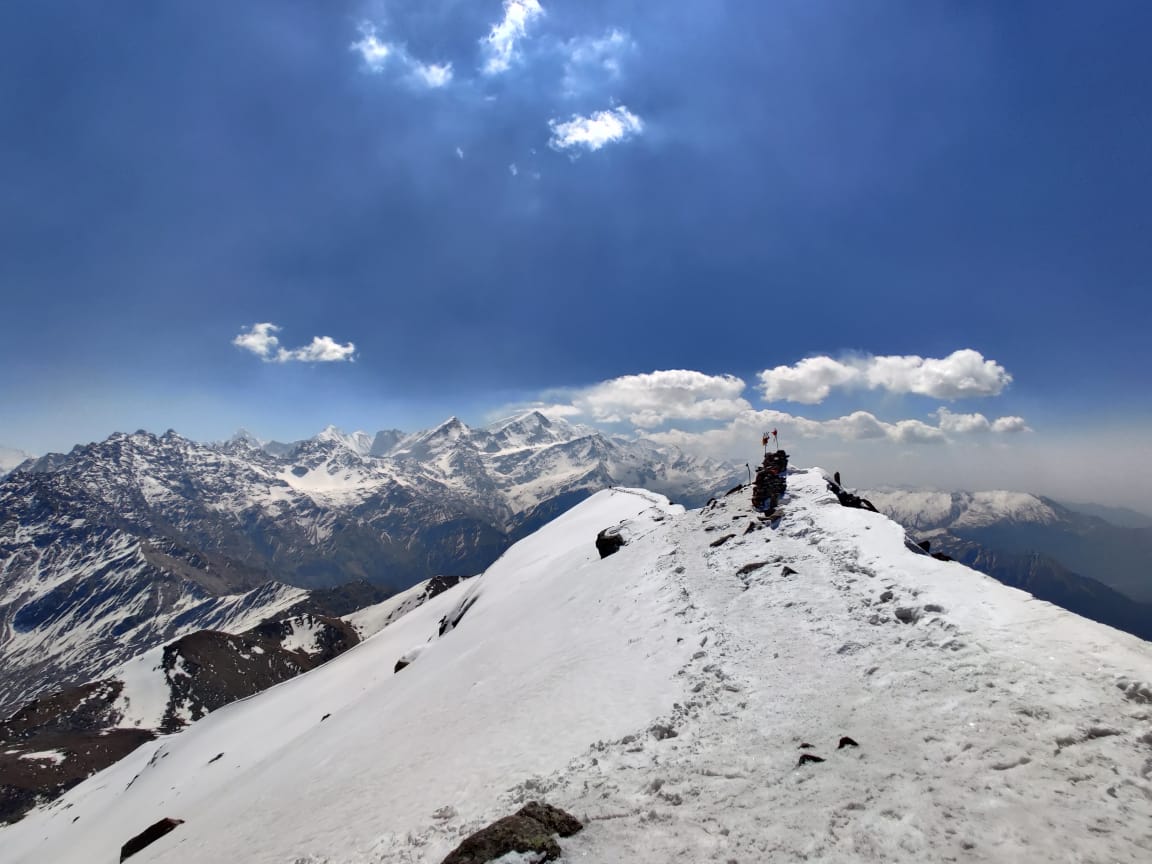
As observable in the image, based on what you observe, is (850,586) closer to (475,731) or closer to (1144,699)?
(1144,699)

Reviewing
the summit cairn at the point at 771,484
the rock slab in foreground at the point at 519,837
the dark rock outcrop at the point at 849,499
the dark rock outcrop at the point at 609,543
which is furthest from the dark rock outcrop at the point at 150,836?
the dark rock outcrop at the point at 849,499

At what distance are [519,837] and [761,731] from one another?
22.8ft

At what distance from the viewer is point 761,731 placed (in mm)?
13047

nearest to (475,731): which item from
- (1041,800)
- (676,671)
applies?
(676,671)

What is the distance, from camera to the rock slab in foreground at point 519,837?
8969 mm

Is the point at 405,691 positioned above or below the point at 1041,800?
below

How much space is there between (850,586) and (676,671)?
25.9 ft

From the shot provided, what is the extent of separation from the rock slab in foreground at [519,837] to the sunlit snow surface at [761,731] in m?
0.42

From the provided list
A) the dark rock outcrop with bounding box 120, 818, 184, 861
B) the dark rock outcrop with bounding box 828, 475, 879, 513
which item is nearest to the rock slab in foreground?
the dark rock outcrop with bounding box 120, 818, 184, 861

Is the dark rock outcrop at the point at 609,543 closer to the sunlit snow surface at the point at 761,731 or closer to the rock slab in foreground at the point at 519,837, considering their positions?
the sunlit snow surface at the point at 761,731

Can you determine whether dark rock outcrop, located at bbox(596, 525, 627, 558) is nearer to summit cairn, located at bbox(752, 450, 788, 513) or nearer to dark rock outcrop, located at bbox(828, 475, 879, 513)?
summit cairn, located at bbox(752, 450, 788, 513)

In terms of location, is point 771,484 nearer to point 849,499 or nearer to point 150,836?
point 849,499

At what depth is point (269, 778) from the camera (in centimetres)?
2497

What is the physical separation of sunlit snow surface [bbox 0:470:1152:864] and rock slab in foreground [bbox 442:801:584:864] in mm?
425
